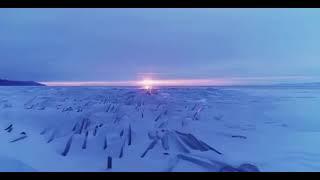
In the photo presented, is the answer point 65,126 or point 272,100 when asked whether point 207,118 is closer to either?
point 272,100

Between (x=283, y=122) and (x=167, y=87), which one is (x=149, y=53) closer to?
(x=167, y=87)

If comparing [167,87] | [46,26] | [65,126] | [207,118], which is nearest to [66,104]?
[65,126]

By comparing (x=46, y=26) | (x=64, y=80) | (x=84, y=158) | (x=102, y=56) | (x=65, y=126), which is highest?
(x=46, y=26)

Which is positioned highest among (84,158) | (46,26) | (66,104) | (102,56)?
(46,26)

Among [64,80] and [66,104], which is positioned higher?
[64,80]

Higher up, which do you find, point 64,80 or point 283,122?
point 64,80

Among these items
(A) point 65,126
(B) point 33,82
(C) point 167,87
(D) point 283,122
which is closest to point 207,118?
(C) point 167,87
